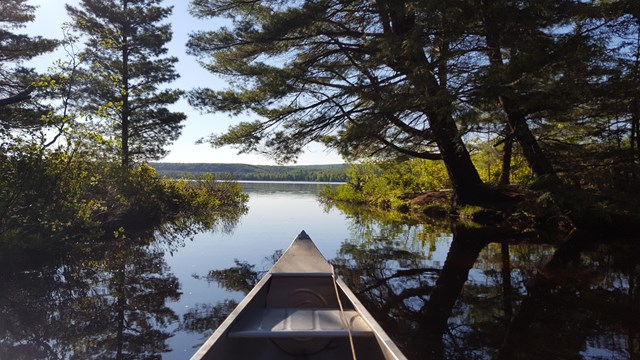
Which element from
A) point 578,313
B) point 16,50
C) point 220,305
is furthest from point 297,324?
point 16,50

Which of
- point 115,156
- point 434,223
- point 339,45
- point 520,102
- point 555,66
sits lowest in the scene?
point 434,223

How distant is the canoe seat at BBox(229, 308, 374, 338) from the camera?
2733mm

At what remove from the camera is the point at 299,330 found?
111 inches

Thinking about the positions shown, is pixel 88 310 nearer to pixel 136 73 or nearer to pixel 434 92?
pixel 434 92

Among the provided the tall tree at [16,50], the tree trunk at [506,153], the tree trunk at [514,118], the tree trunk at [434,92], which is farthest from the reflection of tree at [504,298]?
the tall tree at [16,50]

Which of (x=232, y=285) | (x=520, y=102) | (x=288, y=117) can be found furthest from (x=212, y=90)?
(x=520, y=102)

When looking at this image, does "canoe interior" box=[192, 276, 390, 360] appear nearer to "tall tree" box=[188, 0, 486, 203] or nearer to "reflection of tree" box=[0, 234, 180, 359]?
"reflection of tree" box=[0, 234, 180, 359]

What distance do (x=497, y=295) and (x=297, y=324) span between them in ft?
10.4

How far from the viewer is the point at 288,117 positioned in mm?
11609

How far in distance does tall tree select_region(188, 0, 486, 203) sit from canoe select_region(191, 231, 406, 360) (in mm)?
6137

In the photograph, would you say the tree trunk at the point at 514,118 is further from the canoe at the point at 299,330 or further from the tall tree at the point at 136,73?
the tall tree at the point at 136,73

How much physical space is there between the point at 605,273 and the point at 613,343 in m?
3.24

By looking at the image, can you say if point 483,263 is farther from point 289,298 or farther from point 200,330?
point 200,330

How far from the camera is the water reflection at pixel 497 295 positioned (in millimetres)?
3557
